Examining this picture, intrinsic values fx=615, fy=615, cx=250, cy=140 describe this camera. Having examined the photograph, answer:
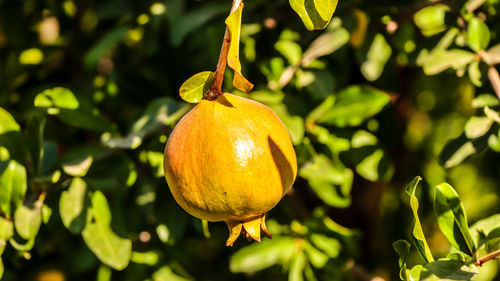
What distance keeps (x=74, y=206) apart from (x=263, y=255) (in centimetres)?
40

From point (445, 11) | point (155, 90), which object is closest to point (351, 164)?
point (445, 11)

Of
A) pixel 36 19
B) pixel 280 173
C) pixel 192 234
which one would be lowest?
pixel 192 234

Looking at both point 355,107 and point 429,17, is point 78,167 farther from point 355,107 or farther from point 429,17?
point 429,17

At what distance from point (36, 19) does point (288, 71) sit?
31.0 inches

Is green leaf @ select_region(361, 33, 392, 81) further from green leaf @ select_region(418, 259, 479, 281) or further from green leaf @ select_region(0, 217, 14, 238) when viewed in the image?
green leaf @ select_region(0, 217, 14, 238)

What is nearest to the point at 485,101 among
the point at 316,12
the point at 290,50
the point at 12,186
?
the point at 290,50

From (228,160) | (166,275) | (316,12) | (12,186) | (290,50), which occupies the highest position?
(316,12)

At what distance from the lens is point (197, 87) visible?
0.72m

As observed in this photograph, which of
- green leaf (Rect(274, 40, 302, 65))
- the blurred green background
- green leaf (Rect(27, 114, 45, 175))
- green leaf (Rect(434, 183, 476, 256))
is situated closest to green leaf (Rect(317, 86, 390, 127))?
the blurred green background

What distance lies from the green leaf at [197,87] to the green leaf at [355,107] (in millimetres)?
453

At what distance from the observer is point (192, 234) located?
1.39 m

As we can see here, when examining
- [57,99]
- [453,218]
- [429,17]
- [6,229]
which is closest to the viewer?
[453,218]

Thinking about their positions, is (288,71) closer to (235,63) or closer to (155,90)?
(155,90)

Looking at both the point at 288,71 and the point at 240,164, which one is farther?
the point at 288,71
